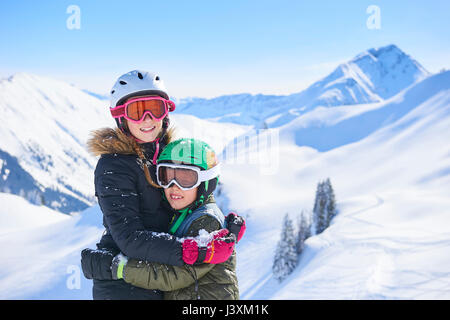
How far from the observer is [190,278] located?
11.6 feet

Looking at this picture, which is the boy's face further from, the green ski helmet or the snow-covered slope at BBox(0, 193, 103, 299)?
the snow-covered slope at BBox(0, 193, 103, 299)

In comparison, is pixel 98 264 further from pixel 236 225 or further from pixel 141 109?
pixel 141 109

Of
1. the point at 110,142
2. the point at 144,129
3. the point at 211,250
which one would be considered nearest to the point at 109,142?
the point at 110,142

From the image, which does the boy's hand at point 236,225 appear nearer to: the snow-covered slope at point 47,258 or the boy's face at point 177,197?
the boy's face at point 177,197

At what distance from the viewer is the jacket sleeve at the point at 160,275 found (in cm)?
344

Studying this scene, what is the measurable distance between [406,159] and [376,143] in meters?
27.8

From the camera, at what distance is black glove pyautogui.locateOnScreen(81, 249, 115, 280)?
3.62 m

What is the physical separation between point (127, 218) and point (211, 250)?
41.7 inches

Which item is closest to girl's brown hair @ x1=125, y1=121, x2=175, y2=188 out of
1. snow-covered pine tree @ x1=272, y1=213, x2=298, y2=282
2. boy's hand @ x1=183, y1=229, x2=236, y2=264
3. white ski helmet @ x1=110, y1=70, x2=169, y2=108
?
white ski helmet @ x1=110, y1=70, x2=169, y2=108

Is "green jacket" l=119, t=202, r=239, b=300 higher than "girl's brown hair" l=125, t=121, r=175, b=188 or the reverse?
the reverse

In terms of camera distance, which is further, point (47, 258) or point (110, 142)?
point (47, 258)

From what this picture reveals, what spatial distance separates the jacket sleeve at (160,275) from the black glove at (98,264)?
279mm

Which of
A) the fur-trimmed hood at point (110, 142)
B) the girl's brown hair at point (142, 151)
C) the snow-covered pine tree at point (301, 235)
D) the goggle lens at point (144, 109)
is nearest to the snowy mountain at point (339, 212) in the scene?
the girl's brown hair at point (142, 151)

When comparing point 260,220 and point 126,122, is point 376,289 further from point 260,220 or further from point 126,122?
point 260,220
